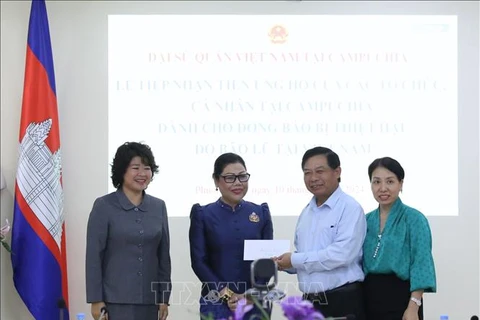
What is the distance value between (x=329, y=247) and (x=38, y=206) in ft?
6.92

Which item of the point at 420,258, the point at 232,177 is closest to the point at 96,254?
the point at 232,177

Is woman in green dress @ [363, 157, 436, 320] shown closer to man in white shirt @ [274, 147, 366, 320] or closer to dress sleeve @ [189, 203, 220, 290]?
man in white shirt @ [274, 147, 366, 320]

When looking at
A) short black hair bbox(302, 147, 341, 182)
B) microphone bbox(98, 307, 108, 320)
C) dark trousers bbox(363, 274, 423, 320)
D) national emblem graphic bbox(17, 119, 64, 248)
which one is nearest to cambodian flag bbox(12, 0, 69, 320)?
national emblem graphic bbox(17, 119, 64, 248)

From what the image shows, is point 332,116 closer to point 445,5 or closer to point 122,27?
point 445,5

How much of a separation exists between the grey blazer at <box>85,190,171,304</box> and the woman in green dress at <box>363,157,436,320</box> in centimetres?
105

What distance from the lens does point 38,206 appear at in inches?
189

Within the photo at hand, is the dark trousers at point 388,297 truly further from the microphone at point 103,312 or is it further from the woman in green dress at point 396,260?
the microphone at point 103,312

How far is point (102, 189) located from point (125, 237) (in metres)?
1.39

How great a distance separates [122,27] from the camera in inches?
200

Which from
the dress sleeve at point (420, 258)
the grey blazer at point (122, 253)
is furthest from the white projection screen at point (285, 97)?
the dress sleeve at point (420, 258)

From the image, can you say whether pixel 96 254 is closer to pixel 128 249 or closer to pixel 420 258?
pixel 128 249

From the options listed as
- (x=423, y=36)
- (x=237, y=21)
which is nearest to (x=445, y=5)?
(x=423, y=36)

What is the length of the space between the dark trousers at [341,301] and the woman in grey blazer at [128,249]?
2.65ft

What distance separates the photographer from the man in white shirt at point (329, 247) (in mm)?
3543
